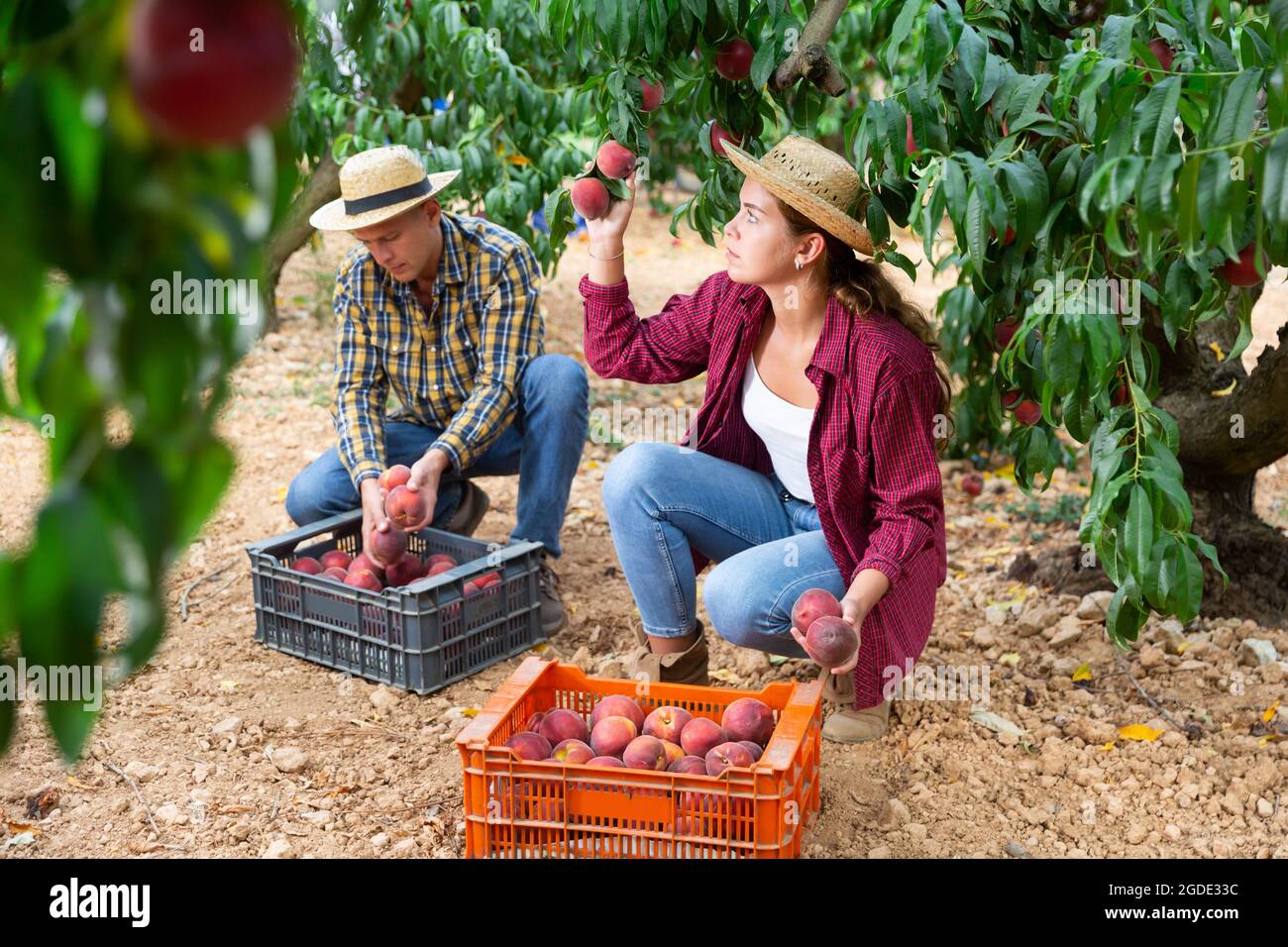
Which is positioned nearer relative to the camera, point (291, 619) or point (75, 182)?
point (75, 182)

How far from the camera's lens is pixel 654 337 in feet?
10.2

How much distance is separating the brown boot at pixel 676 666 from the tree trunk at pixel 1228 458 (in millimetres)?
1136

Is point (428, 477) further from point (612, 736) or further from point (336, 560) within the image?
point (612, 736)

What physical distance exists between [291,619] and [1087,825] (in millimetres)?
1968

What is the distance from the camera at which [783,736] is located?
2.30m

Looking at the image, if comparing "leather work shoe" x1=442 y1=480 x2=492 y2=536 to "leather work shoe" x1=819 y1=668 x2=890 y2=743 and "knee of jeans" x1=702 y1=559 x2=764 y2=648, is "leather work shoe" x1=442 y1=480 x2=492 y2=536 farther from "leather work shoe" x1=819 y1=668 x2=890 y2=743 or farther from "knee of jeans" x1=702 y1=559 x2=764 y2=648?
"leather work shoe" x1=819 y1=668 x2=890 y2=743

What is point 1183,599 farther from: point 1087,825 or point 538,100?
point 538,100

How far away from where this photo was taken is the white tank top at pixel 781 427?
2.95 m

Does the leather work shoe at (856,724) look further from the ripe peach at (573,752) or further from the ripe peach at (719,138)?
the ripe peach at (719,138)

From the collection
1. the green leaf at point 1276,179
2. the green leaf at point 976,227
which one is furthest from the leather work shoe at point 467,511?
the green leaf at point 1276,179

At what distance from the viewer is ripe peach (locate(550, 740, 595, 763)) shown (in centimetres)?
237

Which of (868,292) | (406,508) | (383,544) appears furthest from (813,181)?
(383,544)

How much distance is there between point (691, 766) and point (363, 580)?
1.27m
